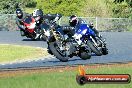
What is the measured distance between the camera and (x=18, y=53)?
21109 mm

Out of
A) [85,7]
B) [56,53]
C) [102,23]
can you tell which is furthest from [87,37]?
[85,7]

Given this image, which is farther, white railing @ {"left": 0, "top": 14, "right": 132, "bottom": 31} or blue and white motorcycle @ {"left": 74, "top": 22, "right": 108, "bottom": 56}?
white railing @ {"left": 0, "top": 14, "right": 132, "bottom": 31}

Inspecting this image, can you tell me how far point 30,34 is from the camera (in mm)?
26891

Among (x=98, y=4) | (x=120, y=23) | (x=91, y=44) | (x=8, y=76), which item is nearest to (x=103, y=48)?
(x=91, y=44)

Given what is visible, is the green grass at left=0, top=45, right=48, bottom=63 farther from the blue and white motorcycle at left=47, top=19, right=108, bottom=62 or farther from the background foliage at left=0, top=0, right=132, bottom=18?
the background foliage at left=0, top=0, right=132, bottom=18

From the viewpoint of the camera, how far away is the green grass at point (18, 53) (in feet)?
63.5

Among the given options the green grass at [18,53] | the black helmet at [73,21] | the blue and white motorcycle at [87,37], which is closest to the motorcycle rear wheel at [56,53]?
the blue and white motorcycle at [87,37]

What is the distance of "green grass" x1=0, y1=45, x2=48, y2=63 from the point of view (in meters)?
19.4

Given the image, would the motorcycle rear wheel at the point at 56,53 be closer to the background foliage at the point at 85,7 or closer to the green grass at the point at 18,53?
the green grass at the point at 18,53

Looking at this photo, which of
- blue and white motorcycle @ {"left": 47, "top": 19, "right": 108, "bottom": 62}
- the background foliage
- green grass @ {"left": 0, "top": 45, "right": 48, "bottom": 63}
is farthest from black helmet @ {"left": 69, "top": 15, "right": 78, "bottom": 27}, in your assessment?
the background foliage

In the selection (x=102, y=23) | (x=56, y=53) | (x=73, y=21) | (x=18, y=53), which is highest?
(x=73, y=21)

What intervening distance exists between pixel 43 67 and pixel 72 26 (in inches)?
169

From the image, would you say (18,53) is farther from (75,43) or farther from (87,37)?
(87,37)

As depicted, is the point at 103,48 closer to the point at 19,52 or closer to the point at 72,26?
the point at 72,26
